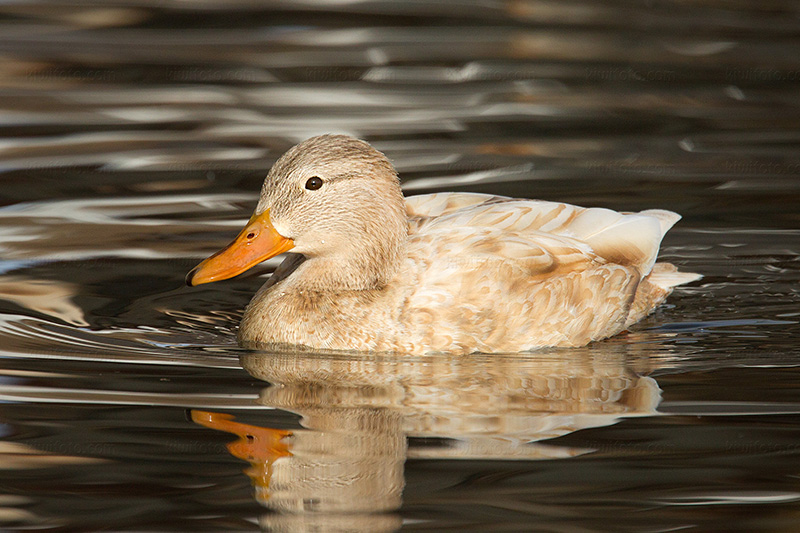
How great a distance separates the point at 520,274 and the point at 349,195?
110cm

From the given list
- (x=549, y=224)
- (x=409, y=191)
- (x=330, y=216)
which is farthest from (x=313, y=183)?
(x=409, y=191)

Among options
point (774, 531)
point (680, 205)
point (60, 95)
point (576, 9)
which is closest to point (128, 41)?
point (60, 95)

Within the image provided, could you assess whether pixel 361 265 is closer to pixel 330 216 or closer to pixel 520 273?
pixel 330 216

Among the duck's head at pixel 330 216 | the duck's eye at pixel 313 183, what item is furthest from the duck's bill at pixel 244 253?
the duck's eye at pixel 313 183

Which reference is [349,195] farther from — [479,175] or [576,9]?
[576,9]

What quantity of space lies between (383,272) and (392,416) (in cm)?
144

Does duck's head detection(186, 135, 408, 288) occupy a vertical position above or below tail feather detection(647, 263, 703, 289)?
above

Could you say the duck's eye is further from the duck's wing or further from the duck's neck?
the duck's wing

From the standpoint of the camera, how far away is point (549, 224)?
316 inches

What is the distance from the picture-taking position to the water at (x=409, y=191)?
541 centimetres

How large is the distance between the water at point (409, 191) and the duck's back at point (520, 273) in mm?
178

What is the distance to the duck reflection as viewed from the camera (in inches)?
210

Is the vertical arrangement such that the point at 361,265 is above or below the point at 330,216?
below

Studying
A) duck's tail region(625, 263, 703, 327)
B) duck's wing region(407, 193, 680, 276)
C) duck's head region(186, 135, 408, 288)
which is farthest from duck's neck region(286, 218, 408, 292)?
duck's tail region(625, 263, 703, 327)
